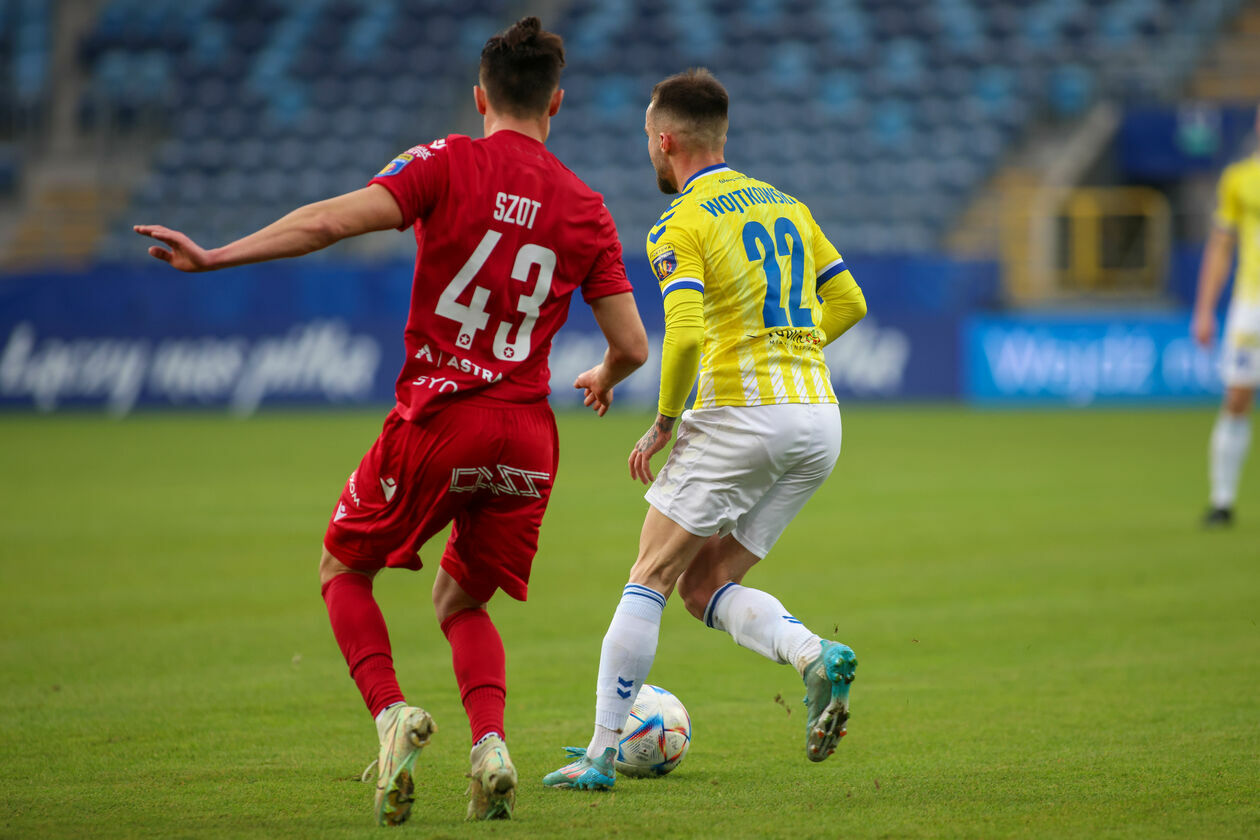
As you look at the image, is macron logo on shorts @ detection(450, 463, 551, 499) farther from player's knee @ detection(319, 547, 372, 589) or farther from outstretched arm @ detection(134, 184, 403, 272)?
outstretched arm @ detection(134, 184, 403, 272)

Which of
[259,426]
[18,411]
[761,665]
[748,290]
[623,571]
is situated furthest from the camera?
[18,411]

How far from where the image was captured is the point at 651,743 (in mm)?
4457

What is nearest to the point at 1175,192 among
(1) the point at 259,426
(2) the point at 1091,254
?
(2) the point at 1091,254

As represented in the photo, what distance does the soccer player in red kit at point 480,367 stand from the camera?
3896 mm

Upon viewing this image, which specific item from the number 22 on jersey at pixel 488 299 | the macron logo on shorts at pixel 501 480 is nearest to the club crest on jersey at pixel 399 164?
the number 22 on jersey at pixel 488 299

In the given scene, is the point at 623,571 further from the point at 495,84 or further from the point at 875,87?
the point at 875,87

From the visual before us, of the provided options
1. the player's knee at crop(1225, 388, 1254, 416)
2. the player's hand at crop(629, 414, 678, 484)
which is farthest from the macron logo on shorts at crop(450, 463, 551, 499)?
the player's knee at crop(1225, 388, 1254, 416)

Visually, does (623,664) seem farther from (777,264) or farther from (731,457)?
(777,264)

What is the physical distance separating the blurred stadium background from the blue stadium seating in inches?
2.1

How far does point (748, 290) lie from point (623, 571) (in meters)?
4.33

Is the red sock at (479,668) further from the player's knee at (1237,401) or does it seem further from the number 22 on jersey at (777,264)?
the player's knee at (1237,401)

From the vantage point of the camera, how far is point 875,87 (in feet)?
83.5

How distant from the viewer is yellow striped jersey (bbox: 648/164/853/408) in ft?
14.2

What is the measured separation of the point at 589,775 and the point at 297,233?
68.7 inches
